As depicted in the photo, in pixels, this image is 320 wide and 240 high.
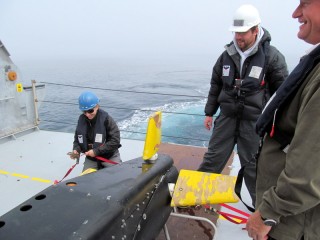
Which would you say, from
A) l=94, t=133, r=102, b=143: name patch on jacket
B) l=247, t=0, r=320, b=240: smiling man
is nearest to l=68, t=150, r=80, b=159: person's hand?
l=94, t=133, r=102, b=143: name patch on jacket

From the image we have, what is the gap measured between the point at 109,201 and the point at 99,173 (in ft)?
1.13

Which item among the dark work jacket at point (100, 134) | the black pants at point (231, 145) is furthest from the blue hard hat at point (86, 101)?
the black pants at point (231, 145)

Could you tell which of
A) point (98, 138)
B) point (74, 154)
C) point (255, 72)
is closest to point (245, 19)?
point (255, 72)

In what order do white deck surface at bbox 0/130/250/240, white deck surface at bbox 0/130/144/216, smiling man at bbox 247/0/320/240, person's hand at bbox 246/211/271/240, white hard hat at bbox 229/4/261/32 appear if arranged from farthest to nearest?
white deck surface at bbox 0/130/144/216 → white deck surface at bbox 0/130/250/240 → white hard hat at bbox 229/4/261/32 → person's hand at bbox 246/211/271/240 → smiling man at bbox 247/0/320/240

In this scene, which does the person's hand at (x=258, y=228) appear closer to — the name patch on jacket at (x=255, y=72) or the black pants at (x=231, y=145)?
the black pants at (x=231, y=145)

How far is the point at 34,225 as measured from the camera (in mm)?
1119

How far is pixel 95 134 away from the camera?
2998mm

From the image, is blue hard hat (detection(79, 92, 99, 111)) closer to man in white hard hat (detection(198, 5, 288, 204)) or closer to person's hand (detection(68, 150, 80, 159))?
person's hand (detection(68, 150, 80, 159))

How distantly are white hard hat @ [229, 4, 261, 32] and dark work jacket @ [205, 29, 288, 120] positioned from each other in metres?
0.16

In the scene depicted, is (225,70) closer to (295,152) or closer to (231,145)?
(231,145)

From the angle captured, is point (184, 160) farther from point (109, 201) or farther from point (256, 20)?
point (109, 201)

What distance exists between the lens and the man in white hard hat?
2.35 metres

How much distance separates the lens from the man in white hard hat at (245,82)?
2354mm

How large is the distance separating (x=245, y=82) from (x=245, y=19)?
18.8 inches
